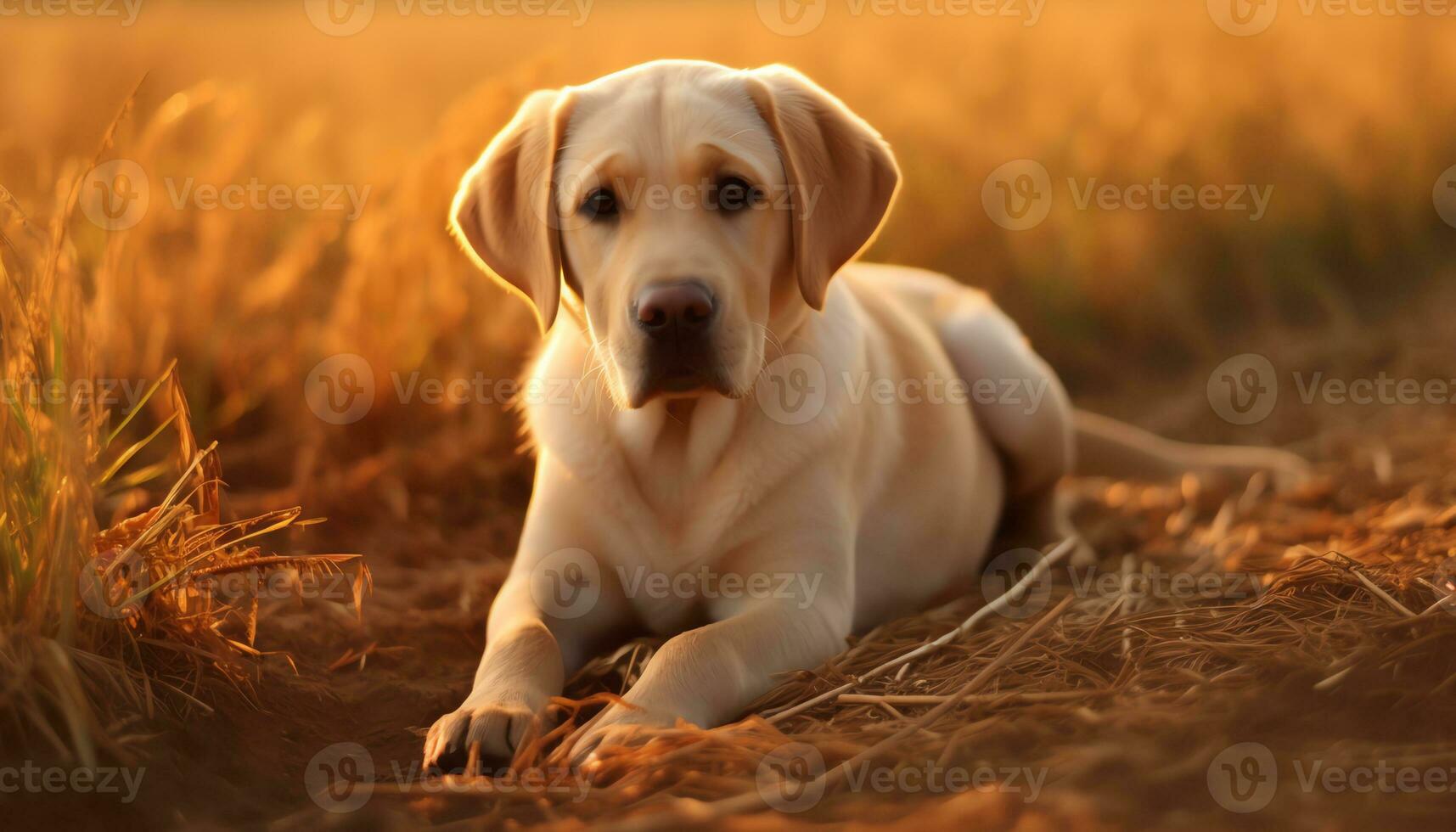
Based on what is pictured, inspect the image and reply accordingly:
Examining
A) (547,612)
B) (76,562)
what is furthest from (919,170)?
(76,562)

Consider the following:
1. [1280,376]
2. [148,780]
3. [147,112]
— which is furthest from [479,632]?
[1280,376]

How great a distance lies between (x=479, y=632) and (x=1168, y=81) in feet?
18.2

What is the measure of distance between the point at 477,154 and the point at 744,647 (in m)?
3.25

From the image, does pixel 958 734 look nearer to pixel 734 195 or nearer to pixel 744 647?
pixel 744 647

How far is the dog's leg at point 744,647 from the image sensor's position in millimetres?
2617

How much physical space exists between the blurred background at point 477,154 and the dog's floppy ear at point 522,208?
2.83 ft

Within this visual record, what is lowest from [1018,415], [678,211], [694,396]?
[1018,415]

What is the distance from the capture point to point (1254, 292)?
22.3 feet

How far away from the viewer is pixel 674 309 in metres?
2.80

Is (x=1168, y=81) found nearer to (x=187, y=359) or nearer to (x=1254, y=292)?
(x=1254, y=292)

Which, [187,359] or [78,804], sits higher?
[187,359]

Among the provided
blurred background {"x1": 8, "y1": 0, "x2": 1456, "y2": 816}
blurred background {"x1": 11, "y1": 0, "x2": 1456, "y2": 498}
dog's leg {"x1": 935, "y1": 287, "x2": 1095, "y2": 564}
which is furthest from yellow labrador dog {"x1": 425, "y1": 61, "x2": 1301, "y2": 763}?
blurred background {"x1": 11, "y1": 0, "x2": 1456, "y2": 498}

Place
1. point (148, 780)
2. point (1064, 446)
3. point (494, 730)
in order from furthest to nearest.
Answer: point (1064, 446) → point (494, 730) → point (148, 780)

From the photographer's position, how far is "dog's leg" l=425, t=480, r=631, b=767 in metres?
2.86
